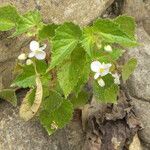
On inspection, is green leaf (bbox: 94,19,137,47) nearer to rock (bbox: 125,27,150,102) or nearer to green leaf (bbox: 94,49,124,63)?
green leaf (bbox: 94,49,124,63)

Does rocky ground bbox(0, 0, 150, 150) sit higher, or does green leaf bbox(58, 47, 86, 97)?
green leaf bbox(58, 47, 86, 97)

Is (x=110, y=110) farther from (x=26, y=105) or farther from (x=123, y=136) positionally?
(x=26, y=105)

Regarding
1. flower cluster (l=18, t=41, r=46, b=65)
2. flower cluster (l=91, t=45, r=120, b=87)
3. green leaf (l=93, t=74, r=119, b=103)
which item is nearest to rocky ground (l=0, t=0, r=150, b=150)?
flower cluster (l=18, t=41, r=46, b=65)

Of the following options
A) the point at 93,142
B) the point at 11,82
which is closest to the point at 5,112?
the point at 11,82

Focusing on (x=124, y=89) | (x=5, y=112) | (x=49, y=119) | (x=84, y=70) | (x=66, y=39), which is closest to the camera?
(x=66, y=39)

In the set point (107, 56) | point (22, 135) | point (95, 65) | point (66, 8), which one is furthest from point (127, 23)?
point (22, 135)

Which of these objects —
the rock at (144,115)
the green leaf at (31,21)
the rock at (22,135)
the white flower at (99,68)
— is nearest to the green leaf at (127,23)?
the white flower at (99,68)

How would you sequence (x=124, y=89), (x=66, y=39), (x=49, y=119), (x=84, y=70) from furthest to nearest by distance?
(x=124, y=89)
(x=49, y=119)
(x=84, y=70)
(x=66, y=39)
